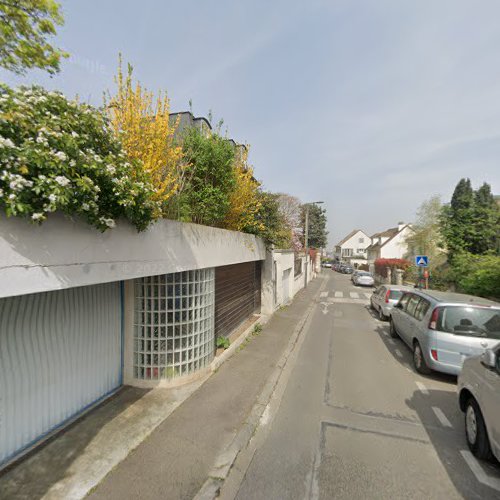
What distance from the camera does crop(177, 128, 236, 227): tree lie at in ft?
18.9

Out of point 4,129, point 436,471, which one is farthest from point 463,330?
point 4,129

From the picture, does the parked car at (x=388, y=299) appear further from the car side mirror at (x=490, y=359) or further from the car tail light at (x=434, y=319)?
the car side mirror at (x=490, y=359)

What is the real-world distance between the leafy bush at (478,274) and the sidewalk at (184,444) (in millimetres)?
8917

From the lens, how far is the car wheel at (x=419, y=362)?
5.49 m

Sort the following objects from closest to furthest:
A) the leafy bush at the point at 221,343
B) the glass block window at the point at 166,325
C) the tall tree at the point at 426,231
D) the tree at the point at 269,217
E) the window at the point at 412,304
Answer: the glass block window at the point at 166,325 < the leafy bush at the point at 221,343 < the window at the point at 412,304 < the tree at the point at 269,217 < the tall tree at the point at 426,231

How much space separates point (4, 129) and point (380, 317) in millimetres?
12361

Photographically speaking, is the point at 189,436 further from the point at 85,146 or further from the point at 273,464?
the point at 85,146

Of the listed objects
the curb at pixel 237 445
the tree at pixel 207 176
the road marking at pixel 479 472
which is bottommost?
the road marking at pixel 479 472

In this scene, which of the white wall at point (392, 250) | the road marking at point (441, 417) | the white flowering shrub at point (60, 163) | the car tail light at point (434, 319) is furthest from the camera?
the white wall at point (392, 250)

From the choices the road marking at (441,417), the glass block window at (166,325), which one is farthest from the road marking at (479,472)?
the glass block window at (166,325)

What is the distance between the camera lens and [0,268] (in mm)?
2051

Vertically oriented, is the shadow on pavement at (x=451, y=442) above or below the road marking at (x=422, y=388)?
above

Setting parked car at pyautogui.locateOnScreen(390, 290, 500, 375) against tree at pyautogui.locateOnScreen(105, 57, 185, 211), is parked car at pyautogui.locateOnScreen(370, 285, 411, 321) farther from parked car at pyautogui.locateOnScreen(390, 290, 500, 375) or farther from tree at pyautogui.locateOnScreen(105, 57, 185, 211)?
tree at pyautogui.locateOnScreen(105, 57, 185, 211)

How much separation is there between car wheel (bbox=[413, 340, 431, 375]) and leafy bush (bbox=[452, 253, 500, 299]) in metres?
6.05
